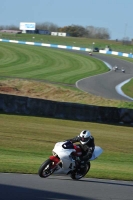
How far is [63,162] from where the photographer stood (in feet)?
36.7

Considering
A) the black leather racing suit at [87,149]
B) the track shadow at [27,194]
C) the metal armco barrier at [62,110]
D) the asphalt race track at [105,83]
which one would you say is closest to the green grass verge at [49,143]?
the metal armco barrier at [62,110]

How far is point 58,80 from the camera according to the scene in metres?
46.3

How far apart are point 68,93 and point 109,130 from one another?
13.2 metres

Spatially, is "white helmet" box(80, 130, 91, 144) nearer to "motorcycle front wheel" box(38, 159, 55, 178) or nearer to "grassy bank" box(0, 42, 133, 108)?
"motorcycle front wheel" box(38, 159, 55, 178)

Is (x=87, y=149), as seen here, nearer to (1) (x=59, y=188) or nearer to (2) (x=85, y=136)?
(2) (x=85, y=136)

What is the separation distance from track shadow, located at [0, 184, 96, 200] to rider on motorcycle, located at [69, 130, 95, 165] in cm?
174

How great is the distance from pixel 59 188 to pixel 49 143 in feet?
23.2

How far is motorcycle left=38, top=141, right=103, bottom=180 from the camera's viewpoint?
11133mm

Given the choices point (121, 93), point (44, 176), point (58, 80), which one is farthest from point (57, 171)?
point (58, 80)

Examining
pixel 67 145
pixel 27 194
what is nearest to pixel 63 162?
pixel 67 145

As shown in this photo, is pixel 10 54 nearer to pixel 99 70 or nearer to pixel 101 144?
pixel 99 70

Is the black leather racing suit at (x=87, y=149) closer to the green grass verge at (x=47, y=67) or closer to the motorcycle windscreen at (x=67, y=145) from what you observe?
the motorcycle windscreen at (x=67, y=145)

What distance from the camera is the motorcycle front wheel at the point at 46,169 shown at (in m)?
11.1

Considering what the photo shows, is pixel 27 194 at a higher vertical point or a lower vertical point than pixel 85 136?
lower
